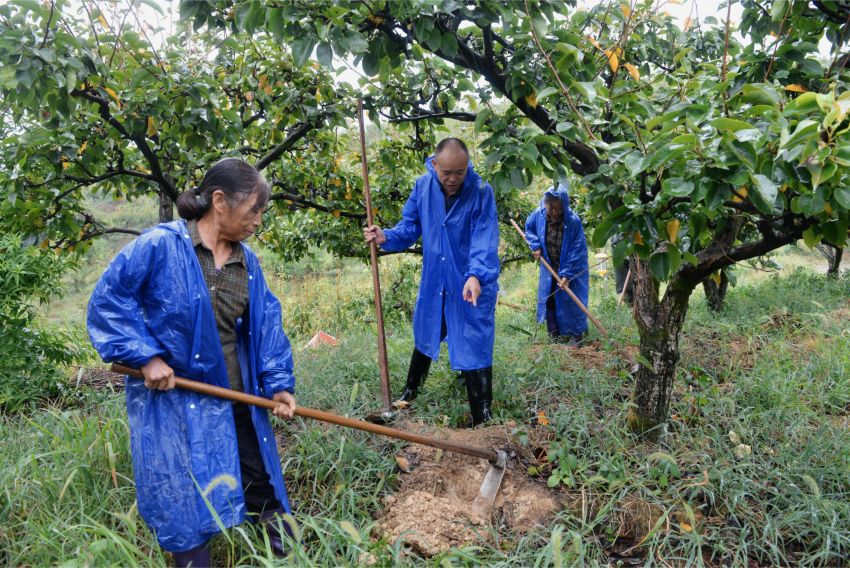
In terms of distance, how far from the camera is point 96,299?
192 centimetres

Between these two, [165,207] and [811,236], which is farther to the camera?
[165,207]

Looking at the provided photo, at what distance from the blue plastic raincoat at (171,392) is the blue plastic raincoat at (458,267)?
4.66 ft

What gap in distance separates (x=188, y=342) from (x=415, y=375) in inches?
69.7

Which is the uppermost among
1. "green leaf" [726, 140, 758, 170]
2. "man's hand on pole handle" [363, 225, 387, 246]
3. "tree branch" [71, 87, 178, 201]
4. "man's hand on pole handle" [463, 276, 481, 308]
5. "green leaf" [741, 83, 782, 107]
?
"tree branch" [71, 87, 178, 201]

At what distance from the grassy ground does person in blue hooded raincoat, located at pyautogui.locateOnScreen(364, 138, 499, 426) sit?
33 cm

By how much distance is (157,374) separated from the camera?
1.94m

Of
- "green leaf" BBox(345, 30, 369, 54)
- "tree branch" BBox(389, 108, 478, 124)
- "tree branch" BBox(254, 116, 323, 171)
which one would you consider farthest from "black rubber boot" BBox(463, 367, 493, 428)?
"tree branch" BBox(254, 116, 323, 171)

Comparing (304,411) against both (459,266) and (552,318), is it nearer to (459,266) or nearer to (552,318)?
(459,266)

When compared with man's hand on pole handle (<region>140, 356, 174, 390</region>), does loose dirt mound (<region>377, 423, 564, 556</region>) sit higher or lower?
lower

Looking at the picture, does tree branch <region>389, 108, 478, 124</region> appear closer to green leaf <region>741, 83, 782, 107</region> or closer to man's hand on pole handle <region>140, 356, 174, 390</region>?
green leaf <region>741, 83, 782, 107</region>

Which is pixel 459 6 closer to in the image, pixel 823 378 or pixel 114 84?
pixel 114 84

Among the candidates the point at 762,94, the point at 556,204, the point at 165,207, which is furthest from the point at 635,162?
the point at 556,204

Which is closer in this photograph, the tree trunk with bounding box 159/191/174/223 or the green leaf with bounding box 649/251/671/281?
the green leaf with bounding box 649/251/671/281

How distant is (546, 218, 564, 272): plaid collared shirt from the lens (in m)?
5.51
